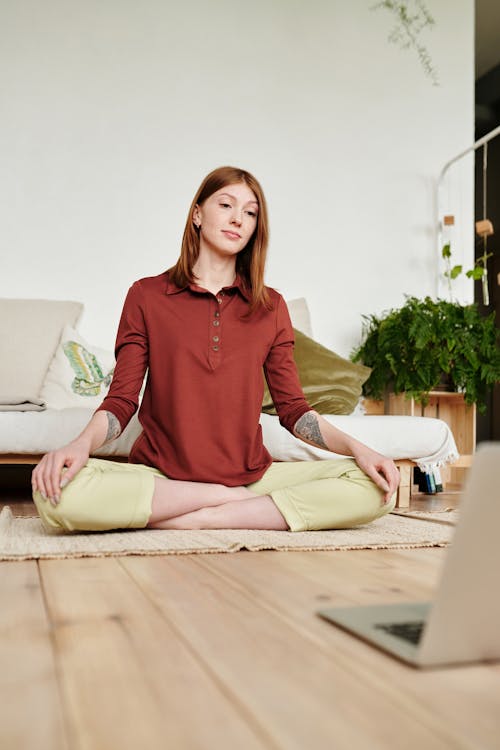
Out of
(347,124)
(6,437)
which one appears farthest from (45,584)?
(347,124)

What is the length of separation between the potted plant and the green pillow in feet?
Answer: 0.94

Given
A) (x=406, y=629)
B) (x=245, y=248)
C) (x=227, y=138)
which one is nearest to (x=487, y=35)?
(x=227, y=138)

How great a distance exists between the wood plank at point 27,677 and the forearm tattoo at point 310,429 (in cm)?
85

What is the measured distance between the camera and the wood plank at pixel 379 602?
61cm

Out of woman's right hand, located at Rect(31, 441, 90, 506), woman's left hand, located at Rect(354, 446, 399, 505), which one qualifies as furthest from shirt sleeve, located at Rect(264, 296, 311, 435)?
woman's right hand, located at Rect(31, 441, 90, 506)

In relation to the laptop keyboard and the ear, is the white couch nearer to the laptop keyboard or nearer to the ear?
the ear

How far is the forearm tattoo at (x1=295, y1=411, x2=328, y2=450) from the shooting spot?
1800 mm

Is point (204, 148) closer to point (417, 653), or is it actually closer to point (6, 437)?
point (6, 437)

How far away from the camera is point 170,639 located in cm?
84

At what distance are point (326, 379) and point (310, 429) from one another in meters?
1.18

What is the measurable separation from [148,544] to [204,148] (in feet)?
8.37

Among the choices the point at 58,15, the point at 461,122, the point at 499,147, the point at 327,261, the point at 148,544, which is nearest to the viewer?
the point at 148,544

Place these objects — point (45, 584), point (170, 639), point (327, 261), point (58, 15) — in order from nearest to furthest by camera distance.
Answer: point (170, 639) < point (45, 584) < point (58, 15) < point (327, 261)

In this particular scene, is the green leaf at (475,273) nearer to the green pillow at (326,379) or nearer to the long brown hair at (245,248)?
the green pillow at (326,379)
